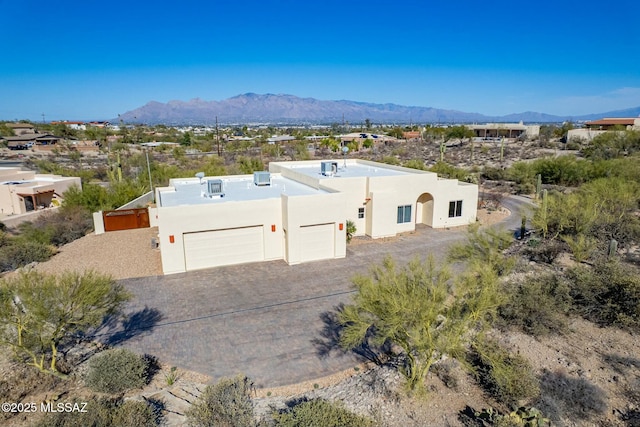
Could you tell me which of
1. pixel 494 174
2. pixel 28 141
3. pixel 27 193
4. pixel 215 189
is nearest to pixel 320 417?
pixel 215 189

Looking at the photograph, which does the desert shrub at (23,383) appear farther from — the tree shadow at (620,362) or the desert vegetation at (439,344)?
the tree shadow at (620,362)

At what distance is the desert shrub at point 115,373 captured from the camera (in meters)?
9.06

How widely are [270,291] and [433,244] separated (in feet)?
33.2

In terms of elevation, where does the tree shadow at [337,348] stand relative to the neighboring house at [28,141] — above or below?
below

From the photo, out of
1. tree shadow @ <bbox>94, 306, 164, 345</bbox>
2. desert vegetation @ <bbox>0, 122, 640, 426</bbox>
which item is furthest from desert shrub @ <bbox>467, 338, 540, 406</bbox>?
tree shadow @ <bbox>94, 306, 164, 345</bbox>

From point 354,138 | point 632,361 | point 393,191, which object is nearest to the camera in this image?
point 632,361

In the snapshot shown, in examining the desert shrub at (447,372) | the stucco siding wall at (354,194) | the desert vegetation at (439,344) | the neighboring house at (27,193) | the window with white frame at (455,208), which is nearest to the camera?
the desert vegetation at (439,344)

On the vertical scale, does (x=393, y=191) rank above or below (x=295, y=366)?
above

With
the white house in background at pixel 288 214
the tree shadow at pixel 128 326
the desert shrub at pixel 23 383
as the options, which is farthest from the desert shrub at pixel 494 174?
the desert shrub at pixel 23 383

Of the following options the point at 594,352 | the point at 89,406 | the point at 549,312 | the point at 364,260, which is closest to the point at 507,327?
the point at 549,312

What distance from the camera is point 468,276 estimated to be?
9266mm

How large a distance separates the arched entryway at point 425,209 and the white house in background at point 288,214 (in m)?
0.06

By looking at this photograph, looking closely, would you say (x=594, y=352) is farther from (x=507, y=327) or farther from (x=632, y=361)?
(x=507, y=327)

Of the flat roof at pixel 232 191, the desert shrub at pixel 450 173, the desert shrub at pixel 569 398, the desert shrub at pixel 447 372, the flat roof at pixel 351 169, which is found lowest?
the desert shrub at pixel 447 372
